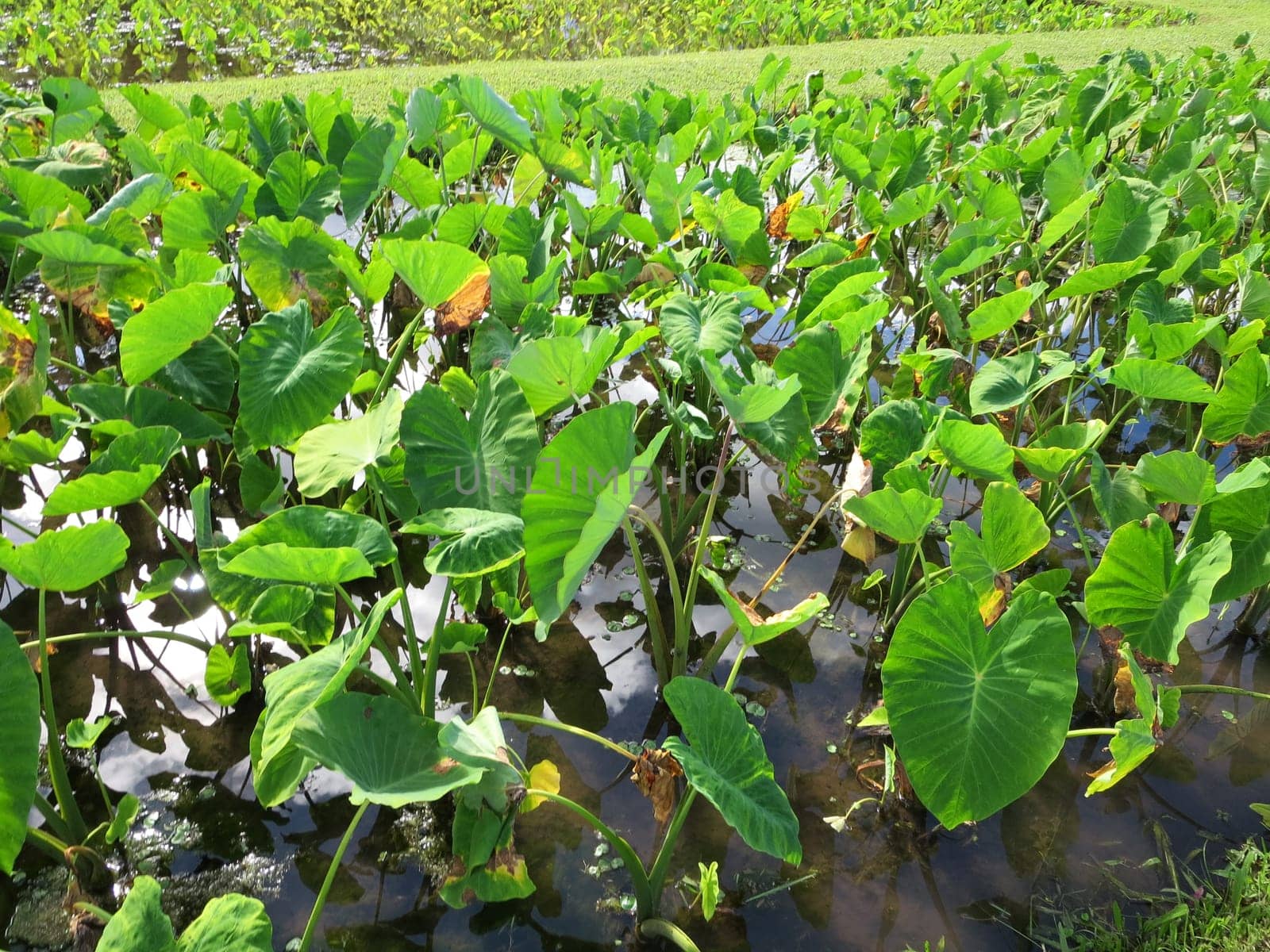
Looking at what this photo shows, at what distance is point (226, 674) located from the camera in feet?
4.28

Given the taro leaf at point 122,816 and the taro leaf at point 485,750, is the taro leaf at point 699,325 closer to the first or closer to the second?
the taro leaf at point 485,750

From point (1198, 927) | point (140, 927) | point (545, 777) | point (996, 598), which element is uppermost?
point (140, 927)

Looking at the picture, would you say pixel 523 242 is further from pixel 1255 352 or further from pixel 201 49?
pixel 201 49

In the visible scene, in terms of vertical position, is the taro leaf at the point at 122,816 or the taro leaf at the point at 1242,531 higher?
the taro leaf at the point at 1242,531

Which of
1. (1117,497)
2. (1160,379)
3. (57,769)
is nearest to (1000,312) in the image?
(1160,379)

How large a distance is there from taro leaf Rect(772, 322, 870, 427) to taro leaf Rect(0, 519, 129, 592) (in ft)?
3.10

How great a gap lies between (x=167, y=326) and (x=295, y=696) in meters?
0.72

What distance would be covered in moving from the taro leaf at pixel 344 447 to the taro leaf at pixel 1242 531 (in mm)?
1090

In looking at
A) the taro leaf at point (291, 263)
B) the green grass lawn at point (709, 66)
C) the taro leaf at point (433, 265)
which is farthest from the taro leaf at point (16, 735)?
the green grass lawn at point (709, 66)

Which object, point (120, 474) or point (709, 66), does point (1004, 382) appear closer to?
point (120, 474)

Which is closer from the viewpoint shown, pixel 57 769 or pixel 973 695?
pixel 973 695

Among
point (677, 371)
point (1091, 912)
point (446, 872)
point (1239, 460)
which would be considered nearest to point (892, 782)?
point (1091, 912)

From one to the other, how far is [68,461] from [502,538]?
4.48ft

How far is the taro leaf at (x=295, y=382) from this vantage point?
4.52 ft
